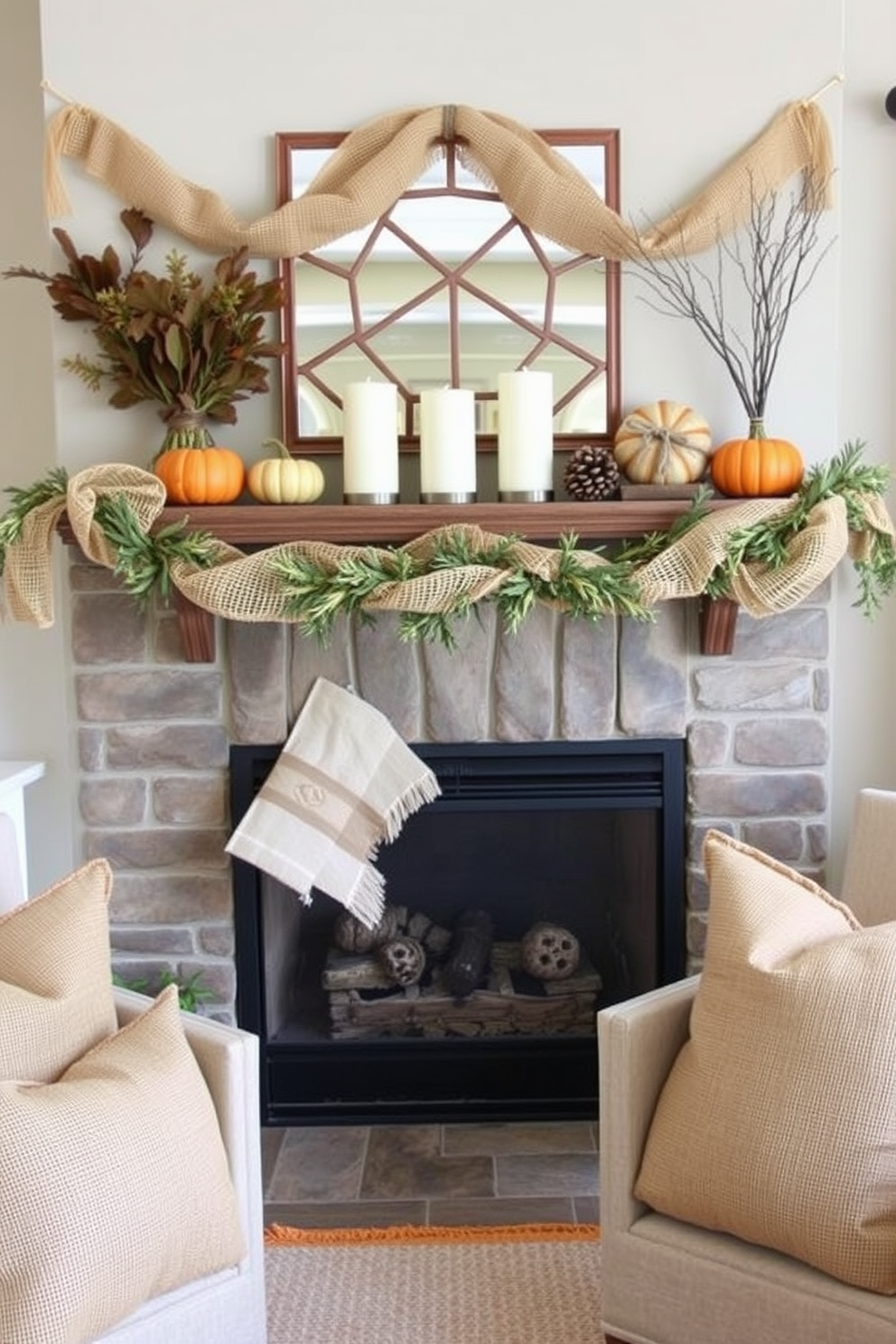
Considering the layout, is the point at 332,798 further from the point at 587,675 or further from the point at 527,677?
the point at 587,675

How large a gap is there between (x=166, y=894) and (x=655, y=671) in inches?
40.9

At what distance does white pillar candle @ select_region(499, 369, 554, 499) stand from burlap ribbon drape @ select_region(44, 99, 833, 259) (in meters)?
0.31

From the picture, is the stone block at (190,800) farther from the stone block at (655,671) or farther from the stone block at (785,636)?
the stone block at (785,636)

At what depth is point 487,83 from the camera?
8.27 ft

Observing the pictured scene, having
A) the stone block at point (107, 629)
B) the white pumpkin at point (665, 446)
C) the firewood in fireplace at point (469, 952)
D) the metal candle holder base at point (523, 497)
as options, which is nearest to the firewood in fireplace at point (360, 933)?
the firewood in fireplace at point (469, 952)

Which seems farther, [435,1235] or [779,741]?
[779,741]

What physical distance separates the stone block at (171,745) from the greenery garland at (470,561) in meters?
0.31

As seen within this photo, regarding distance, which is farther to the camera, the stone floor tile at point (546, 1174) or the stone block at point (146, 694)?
the stone block at point (146, 694)

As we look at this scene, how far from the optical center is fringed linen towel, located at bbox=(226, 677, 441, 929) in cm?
256

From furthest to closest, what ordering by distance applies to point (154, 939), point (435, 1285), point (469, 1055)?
point (469, 1055) → point (154, 939) → point (435, 1285)

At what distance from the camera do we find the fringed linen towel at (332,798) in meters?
2.56

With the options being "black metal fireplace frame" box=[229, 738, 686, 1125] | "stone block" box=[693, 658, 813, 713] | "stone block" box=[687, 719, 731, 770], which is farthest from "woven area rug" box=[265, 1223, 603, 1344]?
"stone block" box=[693, 658, 813, 713]

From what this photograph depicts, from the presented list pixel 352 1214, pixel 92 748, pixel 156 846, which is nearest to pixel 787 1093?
pixel 352 1214

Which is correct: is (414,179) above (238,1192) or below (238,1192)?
above
